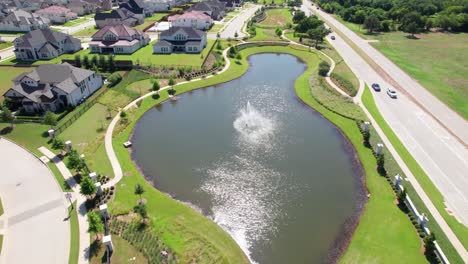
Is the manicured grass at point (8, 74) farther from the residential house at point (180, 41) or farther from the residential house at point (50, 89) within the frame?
the residential house at point (180, 41)

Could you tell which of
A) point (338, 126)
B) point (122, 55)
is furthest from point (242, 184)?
point (122, 55)

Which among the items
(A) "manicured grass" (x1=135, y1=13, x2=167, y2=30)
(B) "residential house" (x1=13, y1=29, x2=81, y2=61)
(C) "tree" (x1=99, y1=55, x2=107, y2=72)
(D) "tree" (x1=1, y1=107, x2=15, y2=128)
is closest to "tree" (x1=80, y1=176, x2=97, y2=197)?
(D) "tree" (x1=1, y1=107, x2=15, y2=128)

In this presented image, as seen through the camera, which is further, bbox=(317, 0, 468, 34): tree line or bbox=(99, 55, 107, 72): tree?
bbox=(317, 0, 468, 34): tree line

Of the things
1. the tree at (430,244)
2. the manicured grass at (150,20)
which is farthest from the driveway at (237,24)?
the tree at (430,244)

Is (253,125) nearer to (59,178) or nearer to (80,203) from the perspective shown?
(80,203)

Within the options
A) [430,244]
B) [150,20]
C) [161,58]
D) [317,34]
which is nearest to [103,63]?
[161,58]

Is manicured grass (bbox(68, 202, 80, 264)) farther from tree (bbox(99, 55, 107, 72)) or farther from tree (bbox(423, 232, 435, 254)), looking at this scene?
tree (bbox(99, 55, 107, 72))
